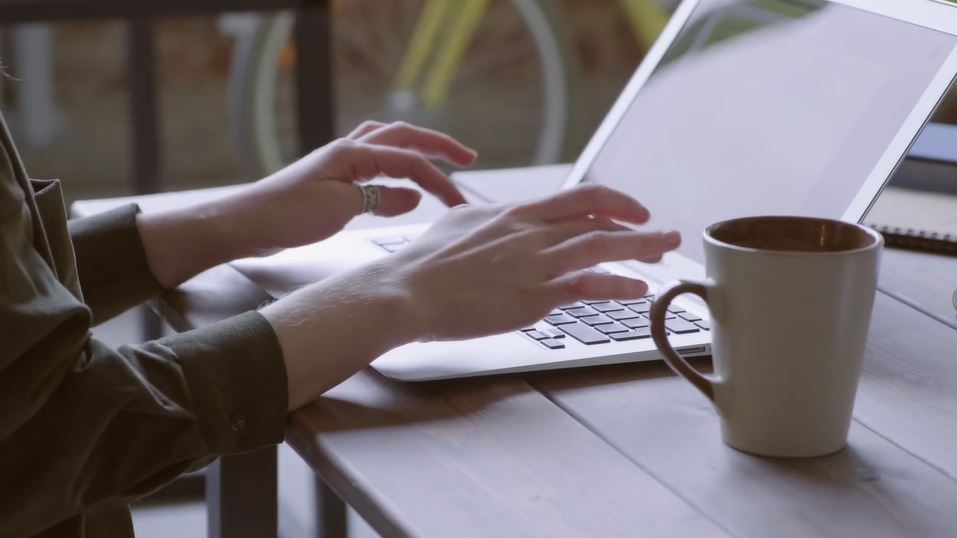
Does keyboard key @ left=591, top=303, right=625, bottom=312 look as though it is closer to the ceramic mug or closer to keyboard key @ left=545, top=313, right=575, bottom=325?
keyboard key @ left=545, top=313, right=575, bottom=325

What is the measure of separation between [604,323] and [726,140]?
247 millimetres

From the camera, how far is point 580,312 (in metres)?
0.80

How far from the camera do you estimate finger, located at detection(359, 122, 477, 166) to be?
95 cm

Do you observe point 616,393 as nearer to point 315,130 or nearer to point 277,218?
point 277,218

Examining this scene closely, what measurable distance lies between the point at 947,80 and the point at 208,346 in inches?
19.6

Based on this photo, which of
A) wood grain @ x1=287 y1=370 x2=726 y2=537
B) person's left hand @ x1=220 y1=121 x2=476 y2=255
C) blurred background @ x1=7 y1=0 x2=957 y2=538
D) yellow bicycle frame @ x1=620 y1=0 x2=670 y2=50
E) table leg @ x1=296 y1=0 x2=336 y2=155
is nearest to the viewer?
wood grain @ x1=287 y1=370 x2=726 y2=537

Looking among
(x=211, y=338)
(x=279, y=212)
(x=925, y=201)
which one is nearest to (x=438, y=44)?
(x=925, y=201)

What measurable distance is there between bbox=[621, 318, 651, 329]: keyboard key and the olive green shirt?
0.22m

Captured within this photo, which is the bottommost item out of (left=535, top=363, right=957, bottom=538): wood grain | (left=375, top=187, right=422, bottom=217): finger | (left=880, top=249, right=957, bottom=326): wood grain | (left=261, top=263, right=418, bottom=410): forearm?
(left=535, top=363, right=957, bottom=538): wood grain

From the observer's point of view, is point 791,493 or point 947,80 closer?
point 791,493


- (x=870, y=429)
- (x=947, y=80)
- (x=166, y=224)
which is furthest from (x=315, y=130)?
(x=870, y=429)

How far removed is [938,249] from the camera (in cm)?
98

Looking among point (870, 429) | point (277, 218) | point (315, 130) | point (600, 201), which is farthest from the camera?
point (315, 130)

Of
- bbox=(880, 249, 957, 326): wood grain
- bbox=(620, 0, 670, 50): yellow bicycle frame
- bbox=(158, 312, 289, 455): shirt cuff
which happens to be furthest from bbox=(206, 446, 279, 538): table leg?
bbox=(620, 0, 670, 50): yellow bicycle frame
